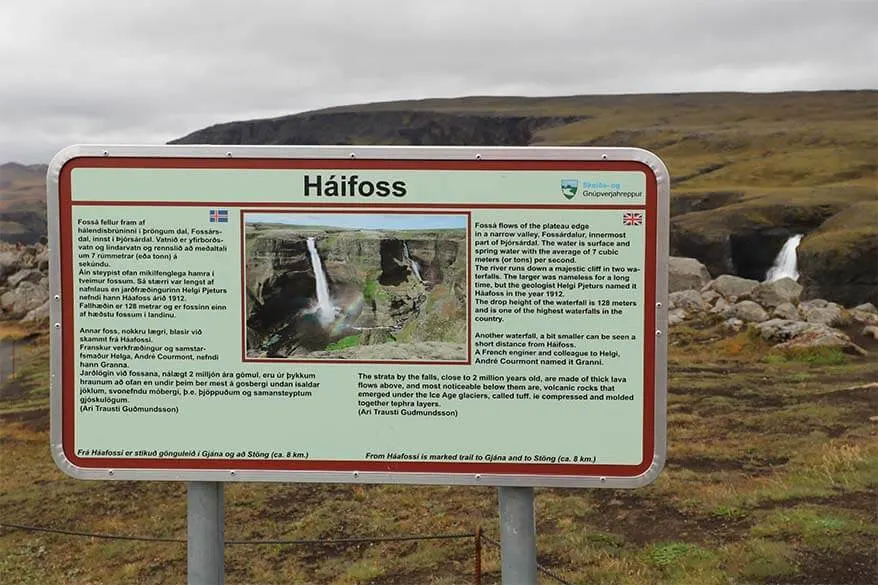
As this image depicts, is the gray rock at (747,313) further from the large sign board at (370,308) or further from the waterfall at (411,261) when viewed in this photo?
the waterfall at (411,261)

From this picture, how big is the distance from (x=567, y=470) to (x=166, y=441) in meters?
2.64

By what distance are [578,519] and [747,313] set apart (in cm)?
1914

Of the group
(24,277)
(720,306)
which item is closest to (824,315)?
(720,306)

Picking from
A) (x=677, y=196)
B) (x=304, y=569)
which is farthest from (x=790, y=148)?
(x=304, y=569)

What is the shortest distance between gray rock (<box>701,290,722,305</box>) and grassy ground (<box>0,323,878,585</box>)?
17522 mm

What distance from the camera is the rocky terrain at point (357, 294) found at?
17.0ft

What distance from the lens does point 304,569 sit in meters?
9.10

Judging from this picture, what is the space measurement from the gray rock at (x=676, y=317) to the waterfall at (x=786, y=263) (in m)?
18.1

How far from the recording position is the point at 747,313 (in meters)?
27.4

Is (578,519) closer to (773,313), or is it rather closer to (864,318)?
(773,313)

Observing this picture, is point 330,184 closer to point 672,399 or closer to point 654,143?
point 672,399

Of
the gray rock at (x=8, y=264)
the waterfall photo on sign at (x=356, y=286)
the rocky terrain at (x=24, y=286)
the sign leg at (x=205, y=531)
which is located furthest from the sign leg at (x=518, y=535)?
the gray rock at (x=8, y=264)

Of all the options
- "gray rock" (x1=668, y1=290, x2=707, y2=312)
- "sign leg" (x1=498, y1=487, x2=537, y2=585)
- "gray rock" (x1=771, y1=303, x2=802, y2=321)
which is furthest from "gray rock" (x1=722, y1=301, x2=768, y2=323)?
"sign leg" (x1=498, y1=487, x2=537, y2=585)

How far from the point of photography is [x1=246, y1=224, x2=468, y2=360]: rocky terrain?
204 inches
